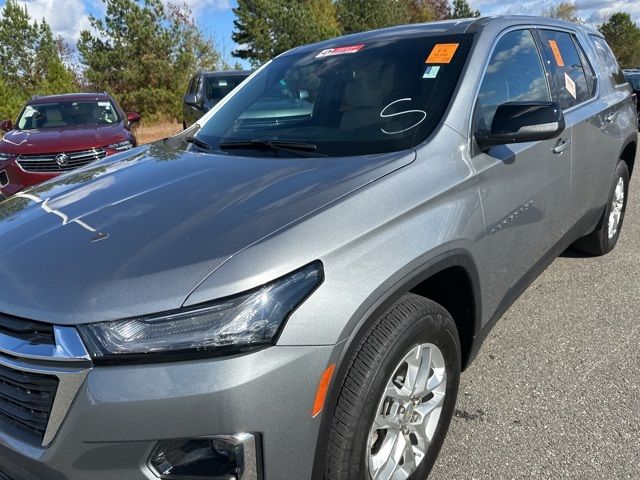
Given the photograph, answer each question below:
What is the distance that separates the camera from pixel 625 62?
4706cm

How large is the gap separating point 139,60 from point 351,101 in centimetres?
2484

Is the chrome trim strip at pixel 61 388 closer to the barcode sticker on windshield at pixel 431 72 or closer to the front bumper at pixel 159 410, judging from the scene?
the front bumper at pixel 159 410

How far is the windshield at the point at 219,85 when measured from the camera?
10.6 metres

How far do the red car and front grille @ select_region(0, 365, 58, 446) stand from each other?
6.17 m

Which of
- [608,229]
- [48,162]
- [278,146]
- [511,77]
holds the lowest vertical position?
[608,229]

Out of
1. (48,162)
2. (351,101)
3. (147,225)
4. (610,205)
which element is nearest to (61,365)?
(147,225)

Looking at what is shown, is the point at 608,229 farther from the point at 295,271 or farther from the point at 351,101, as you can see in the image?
the point at 295,271

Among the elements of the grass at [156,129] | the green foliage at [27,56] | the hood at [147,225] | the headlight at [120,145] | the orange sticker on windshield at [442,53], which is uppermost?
the green foliage at [27,56]

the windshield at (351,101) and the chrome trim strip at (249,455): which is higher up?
the windshield at (351,101)

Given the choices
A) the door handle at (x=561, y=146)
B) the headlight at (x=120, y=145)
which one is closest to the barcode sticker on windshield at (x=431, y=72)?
the door handle at (x=561, y=146)

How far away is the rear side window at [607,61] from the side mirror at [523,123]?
7.45ft

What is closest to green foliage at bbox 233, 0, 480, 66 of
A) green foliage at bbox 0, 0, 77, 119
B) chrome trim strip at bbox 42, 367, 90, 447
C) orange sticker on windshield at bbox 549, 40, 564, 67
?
green foliage at bbox 0, 0, 77, 119

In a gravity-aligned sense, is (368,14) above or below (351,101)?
above

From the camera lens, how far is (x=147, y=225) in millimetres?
1806
